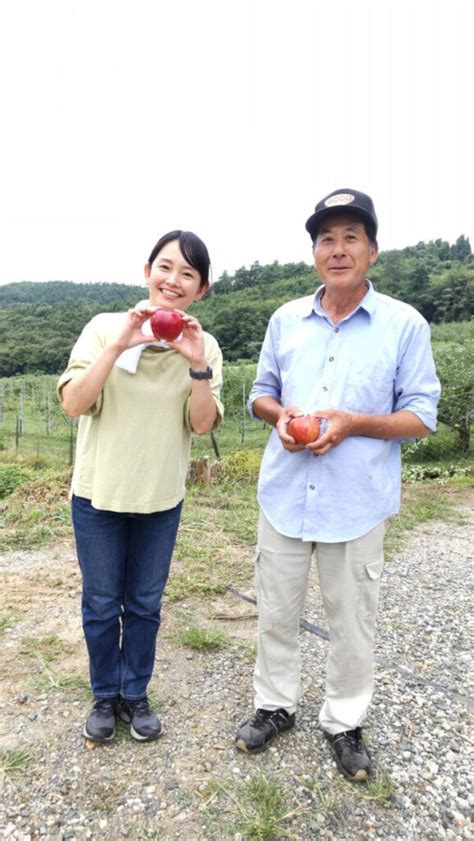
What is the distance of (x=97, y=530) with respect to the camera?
7.37 feet

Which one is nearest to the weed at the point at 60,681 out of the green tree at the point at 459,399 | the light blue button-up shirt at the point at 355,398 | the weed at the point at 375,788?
the weed at the point at 375,788

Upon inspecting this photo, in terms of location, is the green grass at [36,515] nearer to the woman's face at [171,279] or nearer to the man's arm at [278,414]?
the man's arm at [278,414]

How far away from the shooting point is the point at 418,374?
7.20 feet

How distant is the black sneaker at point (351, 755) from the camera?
92.1 inches

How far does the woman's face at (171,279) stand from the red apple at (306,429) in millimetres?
660

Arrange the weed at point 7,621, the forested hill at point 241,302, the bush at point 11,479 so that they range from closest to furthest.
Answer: the weed at point 7,621, the bush at point 11,479, the forested hill at point 241,302

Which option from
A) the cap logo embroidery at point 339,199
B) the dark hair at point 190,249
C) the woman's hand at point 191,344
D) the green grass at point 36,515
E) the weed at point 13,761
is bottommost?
the green grass at point 36,515

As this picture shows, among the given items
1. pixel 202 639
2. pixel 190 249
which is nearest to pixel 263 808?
pixel 202 639

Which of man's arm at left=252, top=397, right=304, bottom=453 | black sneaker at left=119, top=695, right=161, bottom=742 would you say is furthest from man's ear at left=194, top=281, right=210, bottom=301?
black sneaker at left=119, top=695, right=161, bottom=742

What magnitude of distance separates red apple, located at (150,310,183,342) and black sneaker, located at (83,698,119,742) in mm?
1730

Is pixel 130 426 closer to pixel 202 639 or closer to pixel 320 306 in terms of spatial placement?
pixel 320 306

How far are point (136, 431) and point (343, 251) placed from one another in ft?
3.57

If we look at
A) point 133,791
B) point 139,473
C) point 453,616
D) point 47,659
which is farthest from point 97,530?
point 453,616

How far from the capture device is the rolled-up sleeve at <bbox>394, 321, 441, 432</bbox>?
2.18 m
